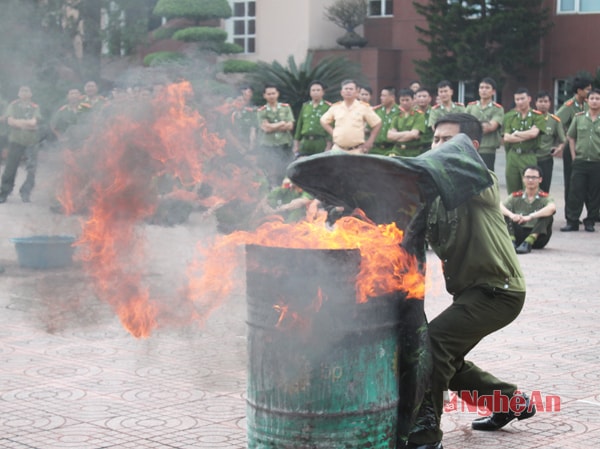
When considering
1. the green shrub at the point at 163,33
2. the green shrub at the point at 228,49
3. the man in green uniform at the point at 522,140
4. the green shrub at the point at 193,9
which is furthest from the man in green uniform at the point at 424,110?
the green shrub at the point at 163,33

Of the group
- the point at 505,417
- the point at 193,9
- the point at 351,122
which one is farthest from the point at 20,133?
the point at 505,417

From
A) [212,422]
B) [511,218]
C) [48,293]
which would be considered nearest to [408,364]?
[212,422]

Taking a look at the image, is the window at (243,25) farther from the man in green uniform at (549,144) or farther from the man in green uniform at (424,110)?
the man in green uniform at (549,144)

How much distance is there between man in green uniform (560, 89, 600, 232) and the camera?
46.6ft

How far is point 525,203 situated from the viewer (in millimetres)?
12781

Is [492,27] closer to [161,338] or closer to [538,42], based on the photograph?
[538,42]

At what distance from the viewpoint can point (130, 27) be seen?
2166 centimetres

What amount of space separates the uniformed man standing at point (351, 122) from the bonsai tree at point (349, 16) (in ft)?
41.0

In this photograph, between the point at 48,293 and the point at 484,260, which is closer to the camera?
the point at 484,260

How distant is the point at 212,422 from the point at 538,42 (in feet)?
73.3

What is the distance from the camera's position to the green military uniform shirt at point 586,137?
46.6ft

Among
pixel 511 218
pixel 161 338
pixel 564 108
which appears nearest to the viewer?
pixel 161 338

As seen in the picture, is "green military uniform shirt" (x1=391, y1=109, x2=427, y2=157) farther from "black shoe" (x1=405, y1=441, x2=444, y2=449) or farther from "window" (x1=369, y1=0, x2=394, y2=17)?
"window" (x1=369, y1=0, x2=394, y2=17)

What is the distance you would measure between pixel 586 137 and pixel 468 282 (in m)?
9.91
